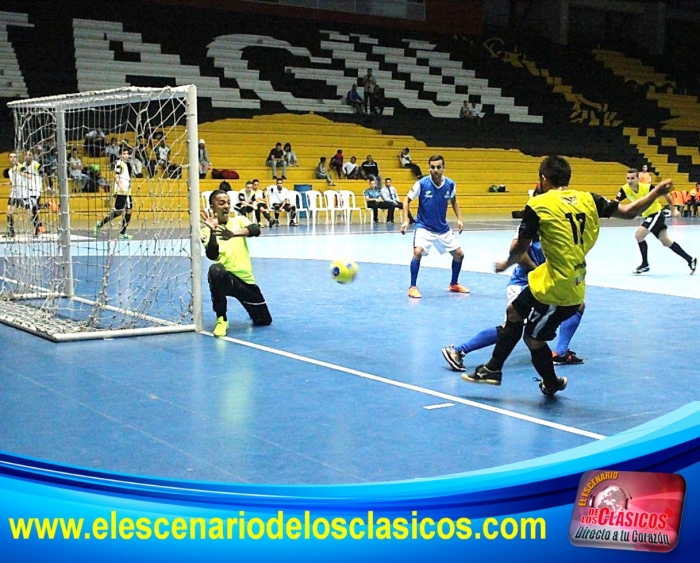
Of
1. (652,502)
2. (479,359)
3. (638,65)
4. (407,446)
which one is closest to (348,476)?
(407,446)

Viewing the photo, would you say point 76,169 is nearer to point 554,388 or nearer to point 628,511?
point 554,388

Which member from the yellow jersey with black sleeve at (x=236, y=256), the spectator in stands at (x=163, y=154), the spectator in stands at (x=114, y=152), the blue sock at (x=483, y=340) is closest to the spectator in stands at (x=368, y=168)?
the spectator in stands at (x=114, y=152)

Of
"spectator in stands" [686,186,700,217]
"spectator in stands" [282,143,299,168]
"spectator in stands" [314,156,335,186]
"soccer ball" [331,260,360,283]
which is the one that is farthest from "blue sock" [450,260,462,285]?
"spectator in stands" [686,186,700,217]

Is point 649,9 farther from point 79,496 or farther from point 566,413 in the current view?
point 79,496

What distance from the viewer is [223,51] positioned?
33.0 m

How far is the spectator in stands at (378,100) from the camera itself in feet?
105

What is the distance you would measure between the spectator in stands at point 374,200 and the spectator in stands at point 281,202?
228 cm

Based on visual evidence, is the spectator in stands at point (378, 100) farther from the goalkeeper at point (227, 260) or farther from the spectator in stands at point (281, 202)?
the goalkeeper at point (227, 260)

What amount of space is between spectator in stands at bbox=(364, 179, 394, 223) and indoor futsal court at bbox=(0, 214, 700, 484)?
14.5 meters

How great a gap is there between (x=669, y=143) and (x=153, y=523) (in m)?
38.2

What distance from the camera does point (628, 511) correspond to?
2412mm

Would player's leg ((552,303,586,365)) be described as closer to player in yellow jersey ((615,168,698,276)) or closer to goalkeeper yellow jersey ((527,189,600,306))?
goalkeeper yellow jersey ((527,189,600,306))

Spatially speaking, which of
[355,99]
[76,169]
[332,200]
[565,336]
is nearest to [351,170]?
[332,200]

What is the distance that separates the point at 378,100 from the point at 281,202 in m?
9.27
